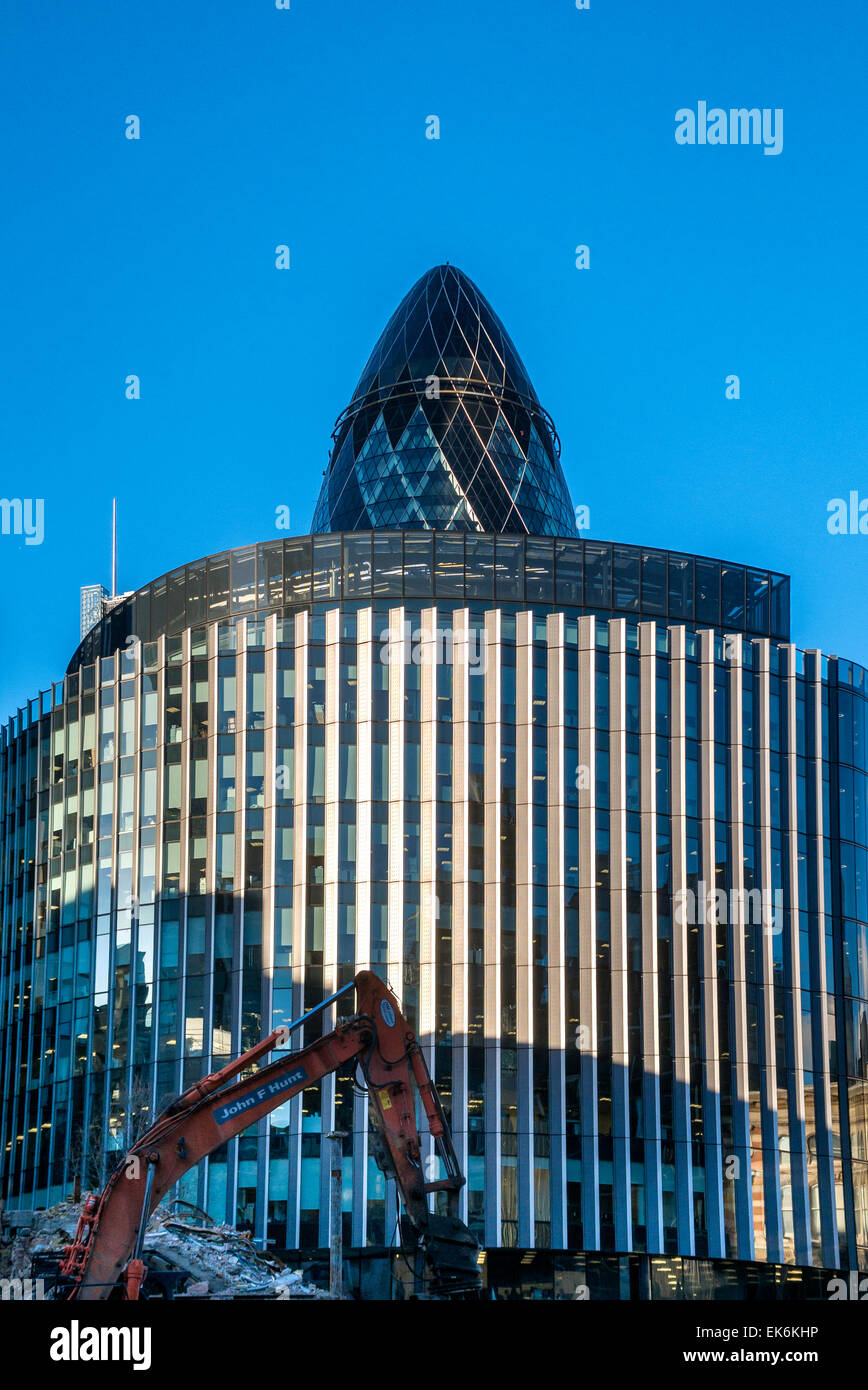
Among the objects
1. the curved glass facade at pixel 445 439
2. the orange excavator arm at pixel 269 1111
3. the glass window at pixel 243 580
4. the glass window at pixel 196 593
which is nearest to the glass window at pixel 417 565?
the glass window at pixel 243 580

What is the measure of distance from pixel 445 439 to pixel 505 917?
4018 cm

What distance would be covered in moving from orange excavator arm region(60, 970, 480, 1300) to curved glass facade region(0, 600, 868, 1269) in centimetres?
3494

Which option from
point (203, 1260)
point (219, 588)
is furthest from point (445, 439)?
point (203, 1260)

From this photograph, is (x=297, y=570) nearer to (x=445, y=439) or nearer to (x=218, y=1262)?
(x=445, y=439)

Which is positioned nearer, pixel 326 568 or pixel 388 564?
pixel 388 564

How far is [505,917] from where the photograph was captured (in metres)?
81.8

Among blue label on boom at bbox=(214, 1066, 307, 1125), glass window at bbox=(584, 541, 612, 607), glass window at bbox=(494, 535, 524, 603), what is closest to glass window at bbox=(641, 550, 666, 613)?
glass window at bbox=(584, 541, 612, 607)

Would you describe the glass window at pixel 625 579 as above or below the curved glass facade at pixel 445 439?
below

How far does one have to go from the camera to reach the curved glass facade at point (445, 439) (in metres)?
110

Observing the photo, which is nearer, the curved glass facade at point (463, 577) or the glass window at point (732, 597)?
the curved glass facade at point (463, 577)

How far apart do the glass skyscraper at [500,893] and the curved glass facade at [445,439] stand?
21.2 m

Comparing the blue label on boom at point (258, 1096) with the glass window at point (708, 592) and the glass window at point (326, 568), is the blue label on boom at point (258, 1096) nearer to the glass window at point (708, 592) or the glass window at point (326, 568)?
the glass window at point (326, 568)
